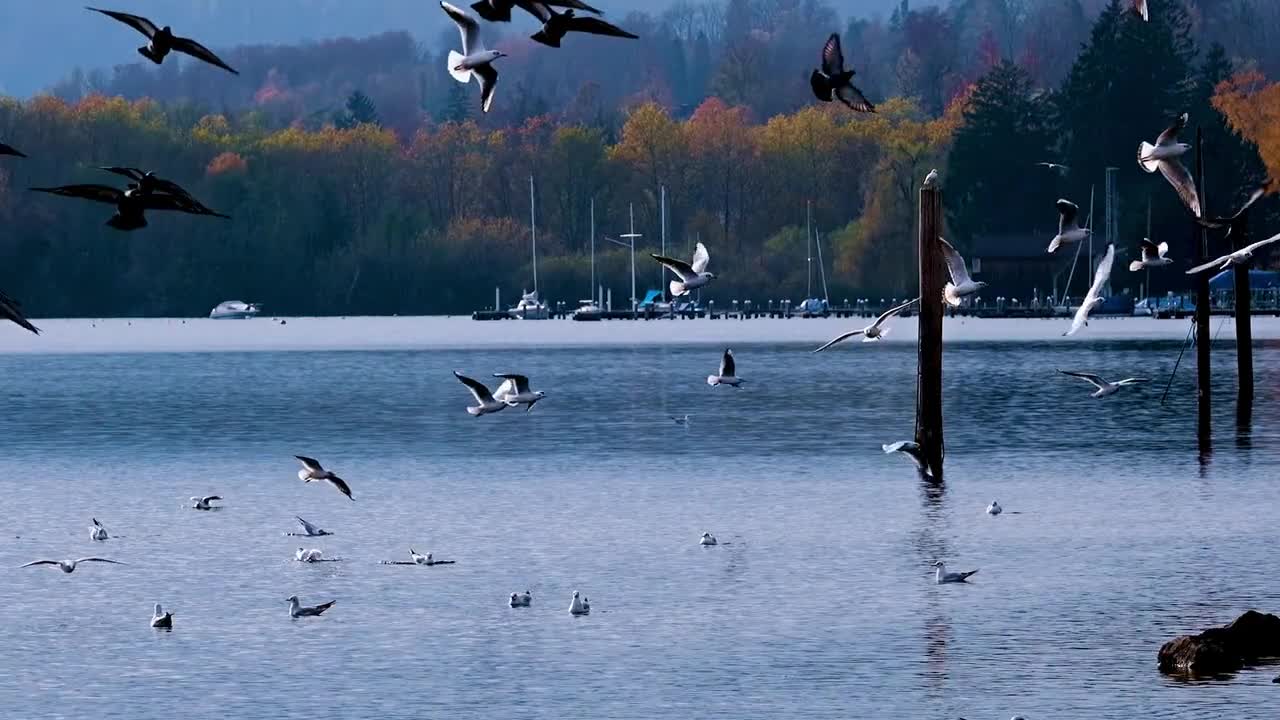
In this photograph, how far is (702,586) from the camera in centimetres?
3278

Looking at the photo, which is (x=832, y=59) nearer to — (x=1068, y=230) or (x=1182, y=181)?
(x=1182, y=181)

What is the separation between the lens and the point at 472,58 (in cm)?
2027

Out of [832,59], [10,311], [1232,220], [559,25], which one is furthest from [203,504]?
[10,311]

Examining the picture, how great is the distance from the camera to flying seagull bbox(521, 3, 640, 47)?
16.0m

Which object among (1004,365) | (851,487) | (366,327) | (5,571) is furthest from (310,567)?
(366,327)

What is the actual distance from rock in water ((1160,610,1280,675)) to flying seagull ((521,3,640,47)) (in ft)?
38.1

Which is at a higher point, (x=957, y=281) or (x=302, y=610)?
(x=957, y=281)

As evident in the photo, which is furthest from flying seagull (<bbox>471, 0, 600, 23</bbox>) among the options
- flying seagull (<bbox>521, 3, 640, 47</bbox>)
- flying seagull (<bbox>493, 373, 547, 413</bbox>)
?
flying seagull (<bbox>493, 373, 547, 413</bbox>)

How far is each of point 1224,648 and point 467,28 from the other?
34.8ft

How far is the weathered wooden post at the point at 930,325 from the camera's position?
141 ft

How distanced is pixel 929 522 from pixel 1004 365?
67592 mm

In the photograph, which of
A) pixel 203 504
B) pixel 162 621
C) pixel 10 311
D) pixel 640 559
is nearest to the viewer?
pixel 10 311

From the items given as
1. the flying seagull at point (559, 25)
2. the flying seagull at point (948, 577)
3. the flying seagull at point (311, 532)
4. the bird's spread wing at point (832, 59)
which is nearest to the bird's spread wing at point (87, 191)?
the flying seagull at point (559, 25)

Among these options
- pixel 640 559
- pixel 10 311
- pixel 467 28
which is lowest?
pixel 640 559
